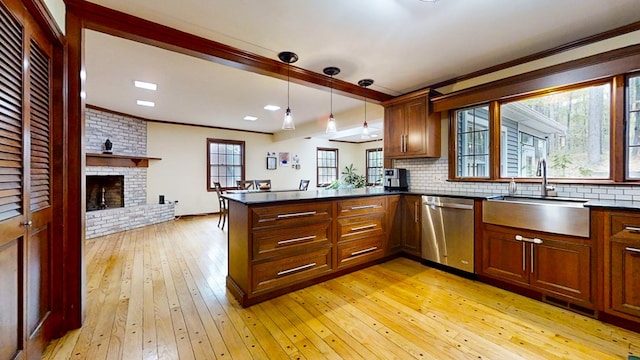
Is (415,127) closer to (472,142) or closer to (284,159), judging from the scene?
(472,142)

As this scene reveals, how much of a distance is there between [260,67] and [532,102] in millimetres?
3048

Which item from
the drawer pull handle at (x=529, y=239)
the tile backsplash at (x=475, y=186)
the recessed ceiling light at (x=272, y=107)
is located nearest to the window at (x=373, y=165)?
the recessed ceiling light at (x=272, y=107)

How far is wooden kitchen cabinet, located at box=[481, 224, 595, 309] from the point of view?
87.5 inches

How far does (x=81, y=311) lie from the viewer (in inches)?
80.3

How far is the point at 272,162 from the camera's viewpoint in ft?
27.9

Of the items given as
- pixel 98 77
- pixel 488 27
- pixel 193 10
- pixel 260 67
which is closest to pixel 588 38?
pixel 488 27

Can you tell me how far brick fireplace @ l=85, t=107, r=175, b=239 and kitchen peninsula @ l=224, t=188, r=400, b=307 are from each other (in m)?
3.95

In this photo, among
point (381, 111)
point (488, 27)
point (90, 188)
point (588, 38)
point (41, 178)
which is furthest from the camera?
point (90, 188)

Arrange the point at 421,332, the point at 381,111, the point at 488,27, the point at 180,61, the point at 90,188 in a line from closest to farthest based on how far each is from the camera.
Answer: the point at 421,332 → the point at 488,27 → the point at 180,61 → the point at 381,111 → the point at 90,188

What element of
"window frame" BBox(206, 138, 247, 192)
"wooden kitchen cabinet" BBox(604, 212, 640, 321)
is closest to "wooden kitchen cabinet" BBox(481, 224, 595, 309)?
"wooden kitchen cabinet" BBox(604, 212, 640, 321)

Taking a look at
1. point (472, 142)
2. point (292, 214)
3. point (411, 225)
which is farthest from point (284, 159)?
point (292, 214)

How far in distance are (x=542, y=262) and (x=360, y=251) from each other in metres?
1.72

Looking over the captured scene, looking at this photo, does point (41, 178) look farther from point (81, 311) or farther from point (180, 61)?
point (180, 61)

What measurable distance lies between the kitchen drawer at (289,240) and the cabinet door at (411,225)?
1.32 m
